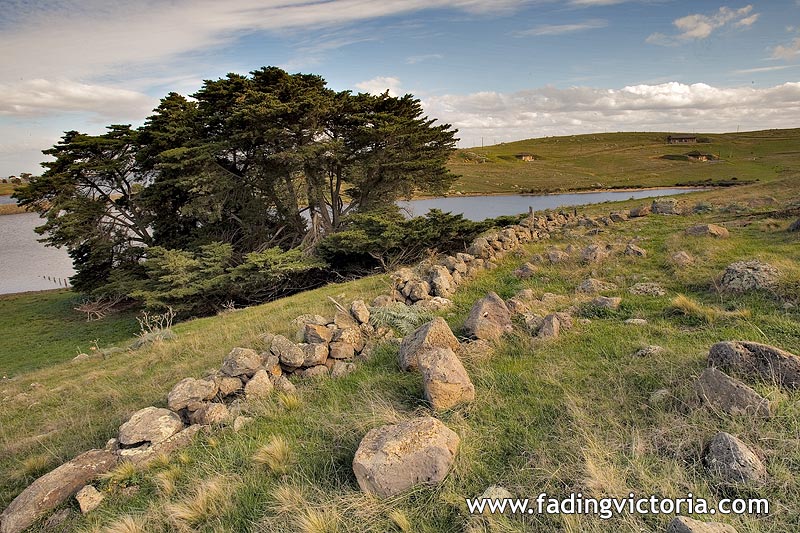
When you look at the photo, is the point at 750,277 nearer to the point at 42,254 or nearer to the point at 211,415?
the point at 211,415

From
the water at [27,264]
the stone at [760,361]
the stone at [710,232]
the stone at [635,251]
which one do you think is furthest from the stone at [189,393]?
the water at [27,264]

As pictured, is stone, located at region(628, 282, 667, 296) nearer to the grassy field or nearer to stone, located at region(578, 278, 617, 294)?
stone, located at region(578, 278, 617, 294)

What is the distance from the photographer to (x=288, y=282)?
18.8 metres

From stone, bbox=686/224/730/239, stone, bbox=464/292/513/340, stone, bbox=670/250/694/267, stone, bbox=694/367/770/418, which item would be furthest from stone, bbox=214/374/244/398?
stone, bbox=686/224/730/239

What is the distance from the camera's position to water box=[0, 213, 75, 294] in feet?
112

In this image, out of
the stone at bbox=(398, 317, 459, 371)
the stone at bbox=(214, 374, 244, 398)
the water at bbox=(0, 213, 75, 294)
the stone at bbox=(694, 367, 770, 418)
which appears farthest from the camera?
the water at bbox=(0, 213, 75, 294)

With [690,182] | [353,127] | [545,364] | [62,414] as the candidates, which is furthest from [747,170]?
[62,414]

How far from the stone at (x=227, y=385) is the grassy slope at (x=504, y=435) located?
0.82 m

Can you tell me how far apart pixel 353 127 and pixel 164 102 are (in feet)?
38.6

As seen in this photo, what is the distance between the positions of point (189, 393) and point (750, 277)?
8.90 metres

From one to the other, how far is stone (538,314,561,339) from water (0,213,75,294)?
40670 mm

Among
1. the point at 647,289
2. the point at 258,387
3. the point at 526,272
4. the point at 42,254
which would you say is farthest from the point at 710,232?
the point at 42,254

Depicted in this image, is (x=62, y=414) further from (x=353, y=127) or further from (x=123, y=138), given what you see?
(x=123, y=138)

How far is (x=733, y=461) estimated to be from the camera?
9.39 feet
